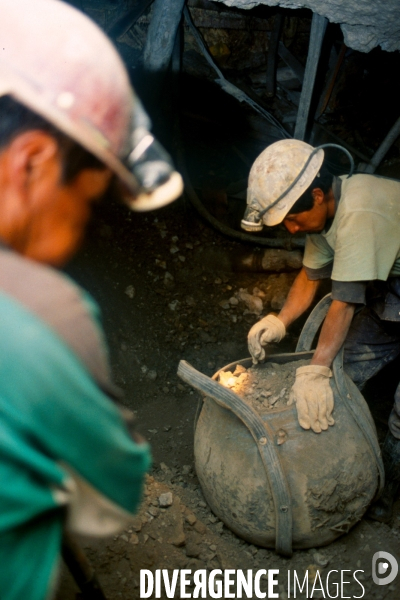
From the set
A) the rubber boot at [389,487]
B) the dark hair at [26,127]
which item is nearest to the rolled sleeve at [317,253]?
the rubber boot at [389,487]

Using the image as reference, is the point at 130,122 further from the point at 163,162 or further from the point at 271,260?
the point at 271,260

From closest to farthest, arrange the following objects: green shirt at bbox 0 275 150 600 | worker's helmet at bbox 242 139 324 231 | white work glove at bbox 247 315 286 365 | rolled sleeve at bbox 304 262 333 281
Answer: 1. green shirt at bbox 0 275 150 600
2. worker's helmet at bbox 242 139 324 231
3. white work glove at bbox 247 315 286 365
4. rolled sleeve at bbox 304 262 333 281

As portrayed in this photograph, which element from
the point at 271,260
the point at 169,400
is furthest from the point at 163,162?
the point at 271,260

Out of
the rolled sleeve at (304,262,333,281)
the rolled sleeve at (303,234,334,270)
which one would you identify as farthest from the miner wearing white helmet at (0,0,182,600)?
the rolled sleeve at (304,262,333,281)

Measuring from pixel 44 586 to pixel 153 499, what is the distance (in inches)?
77.2

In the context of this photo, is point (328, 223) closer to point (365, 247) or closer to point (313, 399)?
point (365, 247)

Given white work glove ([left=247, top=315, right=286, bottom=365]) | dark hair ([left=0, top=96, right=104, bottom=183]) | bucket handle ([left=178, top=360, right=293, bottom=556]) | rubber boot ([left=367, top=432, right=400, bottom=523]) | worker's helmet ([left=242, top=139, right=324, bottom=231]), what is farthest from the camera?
rubber boot ([left=367, top=432, right=400, bottom=523])

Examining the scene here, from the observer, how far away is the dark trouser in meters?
3.15

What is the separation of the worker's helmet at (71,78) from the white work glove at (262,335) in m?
1.89

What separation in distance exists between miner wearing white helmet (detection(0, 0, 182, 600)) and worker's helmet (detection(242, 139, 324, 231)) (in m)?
1.43

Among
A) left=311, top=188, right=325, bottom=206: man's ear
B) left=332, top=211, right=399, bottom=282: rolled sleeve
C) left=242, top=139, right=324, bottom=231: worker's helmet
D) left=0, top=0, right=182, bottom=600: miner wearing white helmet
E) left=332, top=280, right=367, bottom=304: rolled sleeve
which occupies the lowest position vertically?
left=332, top=280, right=367, bottom=304: rolled sleeve

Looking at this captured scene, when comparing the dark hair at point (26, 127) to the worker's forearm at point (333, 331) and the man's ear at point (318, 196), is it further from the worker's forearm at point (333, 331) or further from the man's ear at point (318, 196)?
the worker's forearm at point (333, 331)

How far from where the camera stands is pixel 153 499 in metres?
2.79

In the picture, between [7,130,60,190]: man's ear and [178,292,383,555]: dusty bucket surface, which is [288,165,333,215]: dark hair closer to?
[178,292,383,555]: dusty bucket surface
